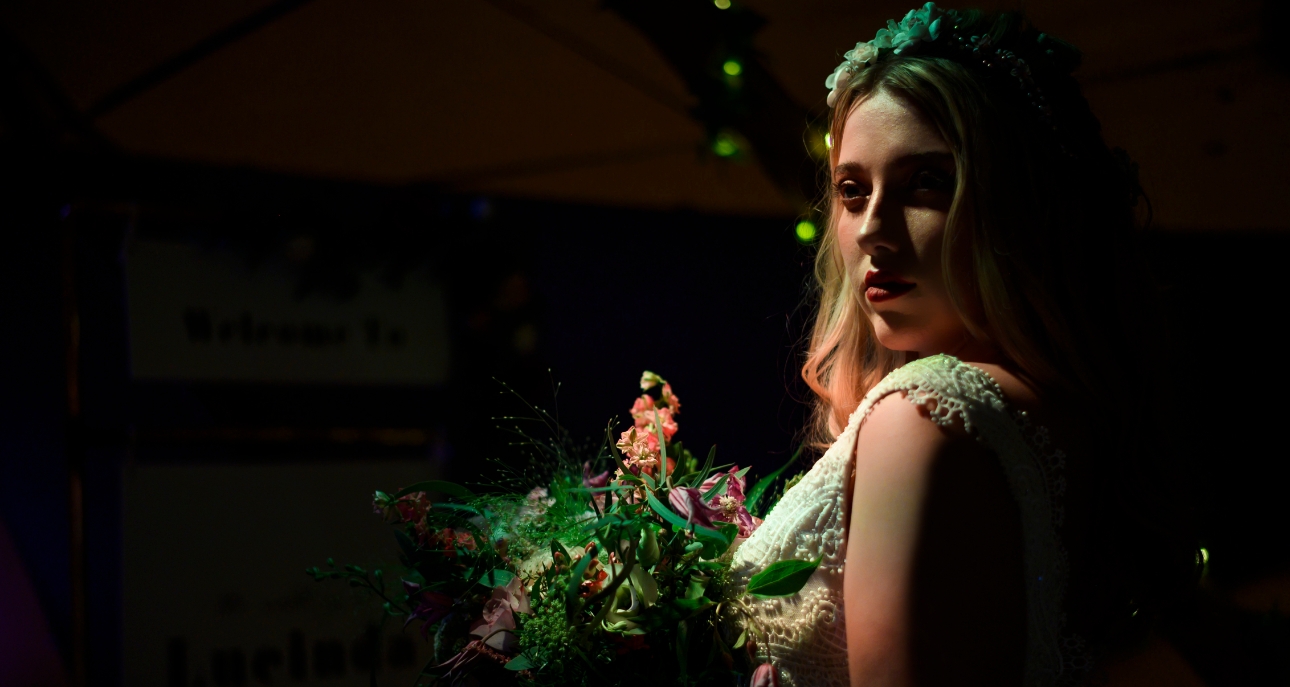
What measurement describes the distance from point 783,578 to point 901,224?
0.35m

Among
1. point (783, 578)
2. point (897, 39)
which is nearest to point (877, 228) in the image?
point (897, 39)

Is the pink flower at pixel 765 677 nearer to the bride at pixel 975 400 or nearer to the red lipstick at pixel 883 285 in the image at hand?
the bride at pixel 975 400

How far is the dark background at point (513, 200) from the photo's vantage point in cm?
185

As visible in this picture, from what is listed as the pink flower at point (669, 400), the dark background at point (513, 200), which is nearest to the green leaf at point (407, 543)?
the pink flower at point (669, 400)

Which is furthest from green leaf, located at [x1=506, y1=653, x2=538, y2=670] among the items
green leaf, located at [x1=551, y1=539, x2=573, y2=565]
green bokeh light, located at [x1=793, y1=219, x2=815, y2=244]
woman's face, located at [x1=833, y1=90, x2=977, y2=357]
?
green bokeh light, located at [x1=793, y1=219, x2=815, y2=244]

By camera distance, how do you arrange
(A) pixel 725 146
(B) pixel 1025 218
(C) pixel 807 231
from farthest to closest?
(A) pixel 725 146 < (C) pixel 807 231 < (B) pixel 1025 218

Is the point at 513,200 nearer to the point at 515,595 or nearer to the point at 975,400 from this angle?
the point at 515,595

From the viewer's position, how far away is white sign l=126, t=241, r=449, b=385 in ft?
7.22

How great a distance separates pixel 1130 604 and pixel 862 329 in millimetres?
401

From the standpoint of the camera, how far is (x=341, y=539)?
2.35m

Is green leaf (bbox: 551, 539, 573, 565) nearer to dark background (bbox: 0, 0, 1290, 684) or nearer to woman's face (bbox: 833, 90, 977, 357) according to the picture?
woman's face (bbox: 833, 90, 977, 357)

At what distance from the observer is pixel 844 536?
2.65 feet

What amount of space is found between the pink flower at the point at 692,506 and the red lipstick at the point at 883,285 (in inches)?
10.2

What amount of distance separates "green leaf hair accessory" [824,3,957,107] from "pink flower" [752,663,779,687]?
0.59 m
